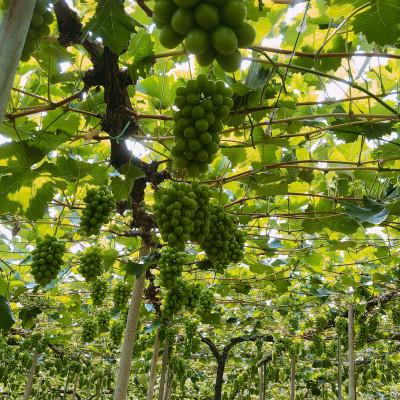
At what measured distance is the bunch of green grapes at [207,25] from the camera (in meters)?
0.76

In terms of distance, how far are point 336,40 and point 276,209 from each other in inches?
79.2

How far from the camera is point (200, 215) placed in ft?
6.22

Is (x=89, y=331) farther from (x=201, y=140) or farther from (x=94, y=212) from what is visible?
(x=201, y=140)

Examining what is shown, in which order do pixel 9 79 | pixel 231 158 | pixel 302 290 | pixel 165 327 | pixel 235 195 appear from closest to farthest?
pixel 9 79
pixel 231 158
pixel 235 195
pixel 165 327
pixel 302 290

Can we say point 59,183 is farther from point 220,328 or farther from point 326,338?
point 326,338

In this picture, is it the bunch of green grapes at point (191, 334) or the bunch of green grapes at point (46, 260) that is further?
the bunch of green grapes at point (191, 334)

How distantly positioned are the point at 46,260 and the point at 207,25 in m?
2.57

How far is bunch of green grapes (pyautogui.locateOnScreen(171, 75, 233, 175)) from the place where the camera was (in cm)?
134

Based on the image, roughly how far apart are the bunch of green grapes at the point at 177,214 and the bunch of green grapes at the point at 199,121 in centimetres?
40

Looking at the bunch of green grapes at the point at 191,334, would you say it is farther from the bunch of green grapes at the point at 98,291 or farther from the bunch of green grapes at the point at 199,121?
the bunch of green grapes at the point at 199,121

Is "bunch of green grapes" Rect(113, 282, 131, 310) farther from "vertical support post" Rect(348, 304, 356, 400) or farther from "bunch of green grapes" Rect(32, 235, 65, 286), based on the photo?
"vertical support post" Rect(348, 304, 356, 400)

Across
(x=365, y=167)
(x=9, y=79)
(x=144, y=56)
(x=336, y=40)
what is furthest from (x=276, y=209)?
(x=9, y=79)

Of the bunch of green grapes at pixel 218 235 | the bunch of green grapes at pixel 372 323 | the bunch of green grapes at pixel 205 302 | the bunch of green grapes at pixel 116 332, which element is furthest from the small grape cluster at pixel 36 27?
the bunch of green grapes at pixel 372 323

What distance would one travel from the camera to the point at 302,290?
281 inches
